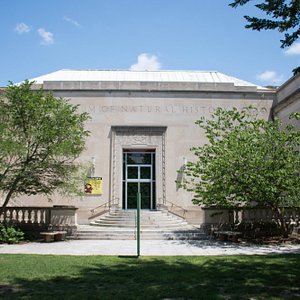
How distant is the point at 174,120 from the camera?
2555 centimetres

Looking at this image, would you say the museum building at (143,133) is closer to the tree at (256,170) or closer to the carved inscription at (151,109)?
the carved inscription at (151,109)

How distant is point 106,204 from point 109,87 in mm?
7950

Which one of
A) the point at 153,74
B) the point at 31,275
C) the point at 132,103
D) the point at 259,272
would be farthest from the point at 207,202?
the point at 153,74

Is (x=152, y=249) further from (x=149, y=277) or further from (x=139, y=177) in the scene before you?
(x=139, y=177)

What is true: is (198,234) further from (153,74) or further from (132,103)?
(153,74)

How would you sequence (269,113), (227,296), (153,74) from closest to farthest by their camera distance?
(227,296) → (269,113) → (153,74)

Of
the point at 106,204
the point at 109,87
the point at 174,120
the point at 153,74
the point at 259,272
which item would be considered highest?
the point at 153,74

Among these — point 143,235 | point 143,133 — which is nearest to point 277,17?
point 143,235

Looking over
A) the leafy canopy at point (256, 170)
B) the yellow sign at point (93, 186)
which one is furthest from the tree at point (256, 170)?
the yellow sign at point (93, 186)

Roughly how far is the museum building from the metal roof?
487 centimetres

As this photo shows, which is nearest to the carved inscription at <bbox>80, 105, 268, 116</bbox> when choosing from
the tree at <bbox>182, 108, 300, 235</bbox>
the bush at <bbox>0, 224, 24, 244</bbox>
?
the tree at <bbox>182, 108, 300, 235</bbox>

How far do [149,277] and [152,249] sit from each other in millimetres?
5613

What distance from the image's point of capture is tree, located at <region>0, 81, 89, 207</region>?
16.0 m

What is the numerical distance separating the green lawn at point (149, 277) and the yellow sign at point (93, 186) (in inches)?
522
